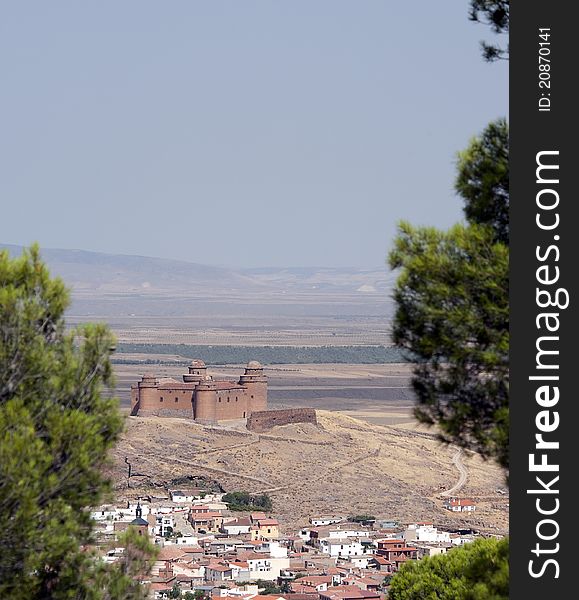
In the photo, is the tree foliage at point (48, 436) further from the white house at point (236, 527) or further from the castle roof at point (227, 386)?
the castle roof at point (227, 386)

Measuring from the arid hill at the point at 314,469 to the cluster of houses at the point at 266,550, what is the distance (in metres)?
2.76

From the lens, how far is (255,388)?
60.1m

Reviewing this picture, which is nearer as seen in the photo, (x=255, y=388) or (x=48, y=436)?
(x=48, y=436)

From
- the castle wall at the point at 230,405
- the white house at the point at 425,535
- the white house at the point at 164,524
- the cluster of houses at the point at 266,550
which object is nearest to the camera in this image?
the cluster of houses at the point at 266,550

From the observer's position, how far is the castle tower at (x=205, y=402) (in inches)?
2270

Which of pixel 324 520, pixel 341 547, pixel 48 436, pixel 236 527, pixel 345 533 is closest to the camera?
pixel 48 436

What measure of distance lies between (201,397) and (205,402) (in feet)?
0.98

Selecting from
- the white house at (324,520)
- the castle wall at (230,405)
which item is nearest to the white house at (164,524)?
the white house at (324,520)

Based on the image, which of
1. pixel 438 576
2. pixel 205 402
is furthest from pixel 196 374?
pixel 438 576

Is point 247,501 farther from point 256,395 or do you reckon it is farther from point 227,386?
point 256,395

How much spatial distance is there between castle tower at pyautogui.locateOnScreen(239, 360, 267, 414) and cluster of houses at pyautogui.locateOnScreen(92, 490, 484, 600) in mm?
14101

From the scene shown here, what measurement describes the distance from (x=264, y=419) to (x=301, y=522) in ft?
46.8

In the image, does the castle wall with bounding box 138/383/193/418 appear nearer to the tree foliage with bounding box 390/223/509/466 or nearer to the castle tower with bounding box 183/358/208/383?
the castle tower with bounding box 183/358/208/383

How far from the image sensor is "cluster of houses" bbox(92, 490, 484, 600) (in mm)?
29234
